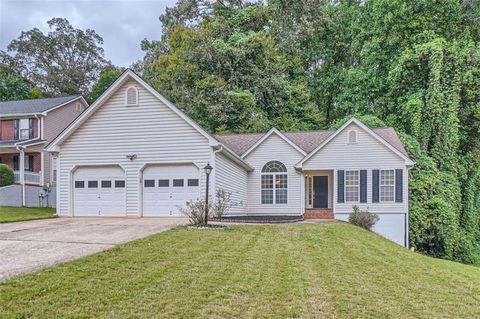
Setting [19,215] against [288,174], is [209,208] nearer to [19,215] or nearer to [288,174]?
[288,174]

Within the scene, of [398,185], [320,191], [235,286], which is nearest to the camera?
[235,286]

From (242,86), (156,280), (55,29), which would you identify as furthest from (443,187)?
(55,29)

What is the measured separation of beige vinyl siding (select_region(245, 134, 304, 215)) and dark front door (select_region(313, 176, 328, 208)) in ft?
4.47

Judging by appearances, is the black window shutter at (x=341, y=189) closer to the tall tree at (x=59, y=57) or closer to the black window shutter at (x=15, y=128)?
the black window shutter at (x=15, y=128)

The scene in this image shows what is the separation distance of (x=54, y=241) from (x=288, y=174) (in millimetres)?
13099

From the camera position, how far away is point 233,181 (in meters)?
19.2

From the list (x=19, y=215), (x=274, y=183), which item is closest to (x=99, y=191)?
(x=19, y=215)

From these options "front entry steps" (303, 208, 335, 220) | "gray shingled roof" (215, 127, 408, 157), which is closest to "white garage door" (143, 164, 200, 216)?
"gray shingled roof" (215, 127, 408, 157)

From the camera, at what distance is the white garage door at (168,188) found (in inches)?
681

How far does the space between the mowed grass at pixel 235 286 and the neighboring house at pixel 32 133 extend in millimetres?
20683

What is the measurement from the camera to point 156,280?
21.8 ft

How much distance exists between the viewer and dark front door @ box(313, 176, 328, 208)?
22.0 m

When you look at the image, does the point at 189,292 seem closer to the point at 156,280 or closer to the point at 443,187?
Result: the point at 156,280

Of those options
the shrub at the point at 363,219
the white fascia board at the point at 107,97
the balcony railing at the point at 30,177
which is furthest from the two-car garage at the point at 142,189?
the balcony railing at the point at 30,177
